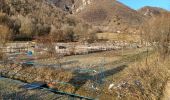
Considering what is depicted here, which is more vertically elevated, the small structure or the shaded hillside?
the shaded hillside

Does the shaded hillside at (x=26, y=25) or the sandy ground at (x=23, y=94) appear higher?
the shaded hillside at (x=26, y=25)

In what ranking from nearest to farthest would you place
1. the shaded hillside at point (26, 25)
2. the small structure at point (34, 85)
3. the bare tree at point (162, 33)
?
the small structure at point (34, 85) → the bare tree at point (162, 33) → the shaded hillside at point (26, 25)

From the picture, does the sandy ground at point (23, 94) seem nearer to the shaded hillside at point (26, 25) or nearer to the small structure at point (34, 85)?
the small structure at point (34, 85)

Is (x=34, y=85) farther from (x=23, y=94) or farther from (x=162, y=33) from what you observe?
(x=162, y=33)

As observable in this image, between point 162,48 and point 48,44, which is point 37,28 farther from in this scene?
point 162,48

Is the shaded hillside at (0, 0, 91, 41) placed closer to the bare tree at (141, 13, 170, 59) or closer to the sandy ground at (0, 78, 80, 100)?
the bare tree at (141, 13, 170, 59)

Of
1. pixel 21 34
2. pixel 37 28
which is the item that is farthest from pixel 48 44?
pixel 37 28

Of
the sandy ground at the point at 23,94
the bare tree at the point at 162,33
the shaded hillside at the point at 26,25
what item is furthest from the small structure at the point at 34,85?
the shaded hillside at the point at 26,25

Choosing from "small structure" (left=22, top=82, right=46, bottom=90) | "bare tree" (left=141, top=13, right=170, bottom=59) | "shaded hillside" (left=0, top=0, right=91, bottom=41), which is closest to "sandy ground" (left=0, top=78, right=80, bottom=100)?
"small structure" (left=22, top=82, right=46, bottom=90)

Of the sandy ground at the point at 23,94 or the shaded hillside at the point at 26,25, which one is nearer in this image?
the sandy ground at the point at 23,94

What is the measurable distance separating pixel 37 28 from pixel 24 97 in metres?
55.1

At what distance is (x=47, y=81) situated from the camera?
14.9 meters

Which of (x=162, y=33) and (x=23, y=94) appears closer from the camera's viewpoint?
(x=23, y=94)

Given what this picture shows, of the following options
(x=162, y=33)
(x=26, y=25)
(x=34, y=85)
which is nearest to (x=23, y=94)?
(x=34, y=85)
